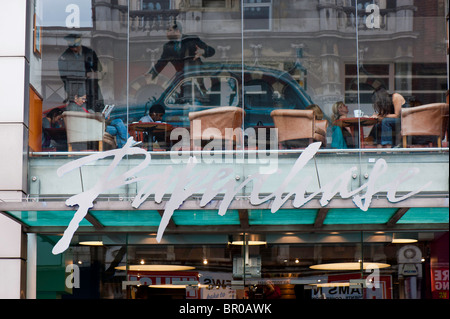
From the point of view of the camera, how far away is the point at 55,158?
1561cm

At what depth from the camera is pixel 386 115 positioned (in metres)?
16.0

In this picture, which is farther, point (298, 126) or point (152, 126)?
point (152, 126)

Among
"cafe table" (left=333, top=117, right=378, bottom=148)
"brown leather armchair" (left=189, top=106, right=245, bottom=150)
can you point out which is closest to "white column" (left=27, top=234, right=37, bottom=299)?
"brown leather armchair" (left=189, top=106, right=245, bottom=150)

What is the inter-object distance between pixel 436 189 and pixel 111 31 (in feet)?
19.8

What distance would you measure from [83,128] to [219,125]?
2258 mm

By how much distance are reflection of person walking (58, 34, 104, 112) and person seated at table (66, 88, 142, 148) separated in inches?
3.6

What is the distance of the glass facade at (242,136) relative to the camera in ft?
50.6

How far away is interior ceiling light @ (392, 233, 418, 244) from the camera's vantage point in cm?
1585

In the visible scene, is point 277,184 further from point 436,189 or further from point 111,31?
point 111,31

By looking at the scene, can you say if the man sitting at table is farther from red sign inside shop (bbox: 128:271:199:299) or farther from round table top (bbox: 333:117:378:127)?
round table top (bbox: 333:117:378:127)

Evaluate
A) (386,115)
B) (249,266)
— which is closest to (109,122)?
(249,266)

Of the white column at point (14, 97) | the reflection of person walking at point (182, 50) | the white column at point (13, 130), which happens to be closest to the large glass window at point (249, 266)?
the white column at point (13, 130)

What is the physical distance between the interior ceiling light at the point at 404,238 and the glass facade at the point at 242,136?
0.20 ft

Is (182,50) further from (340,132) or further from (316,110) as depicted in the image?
(340,132)
